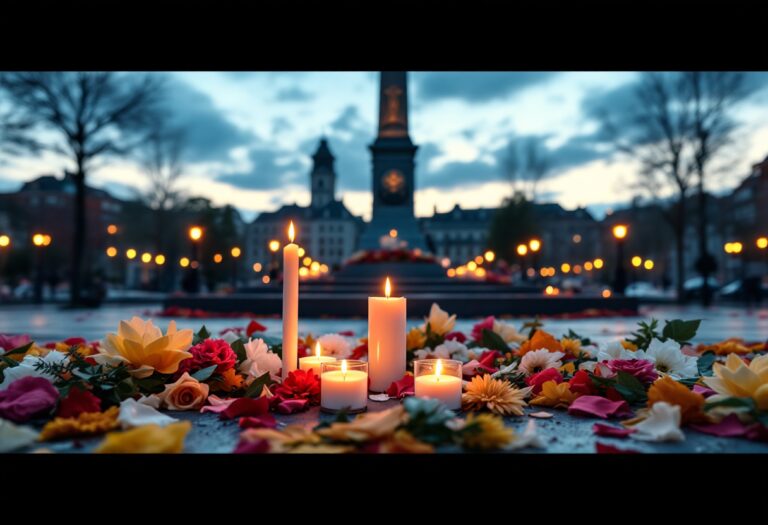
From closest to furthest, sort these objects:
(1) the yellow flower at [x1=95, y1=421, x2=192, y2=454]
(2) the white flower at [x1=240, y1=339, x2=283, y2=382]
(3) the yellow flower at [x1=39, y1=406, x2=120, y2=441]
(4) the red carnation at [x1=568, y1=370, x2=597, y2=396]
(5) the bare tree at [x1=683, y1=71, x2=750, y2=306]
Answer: (1) the yellow flower at [x1=95, y1=421, x2=192, y2=454] < (3) the yellow flower at [x1=39, y1=406, x2=120, y2=441] < (4) the red carnation at [x1=568, y1=370, x2=597, y2=396] < (2) the white flower at [x1=240, y1=339, x2=283, y2=382] < (5) the bare tree at [x1=683, y1=71, x2=750, y2=306]

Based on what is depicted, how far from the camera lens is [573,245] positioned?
8594 cm

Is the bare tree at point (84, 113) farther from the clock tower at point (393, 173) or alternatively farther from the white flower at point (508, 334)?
the white flower at point (508, 334)

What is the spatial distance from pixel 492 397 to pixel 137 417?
117cm

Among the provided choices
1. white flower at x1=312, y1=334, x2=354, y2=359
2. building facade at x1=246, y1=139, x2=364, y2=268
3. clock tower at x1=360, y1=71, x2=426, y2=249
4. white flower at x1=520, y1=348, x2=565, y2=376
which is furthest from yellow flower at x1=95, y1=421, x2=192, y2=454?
building facade at x1=246, y1=139, x2=364, y2=268

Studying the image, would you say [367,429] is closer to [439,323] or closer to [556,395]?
[556,395]

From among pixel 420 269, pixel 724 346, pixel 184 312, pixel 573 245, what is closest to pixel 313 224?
pixel 573 245

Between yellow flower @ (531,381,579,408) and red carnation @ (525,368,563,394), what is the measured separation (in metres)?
0.08

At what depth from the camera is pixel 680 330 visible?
2.36 m

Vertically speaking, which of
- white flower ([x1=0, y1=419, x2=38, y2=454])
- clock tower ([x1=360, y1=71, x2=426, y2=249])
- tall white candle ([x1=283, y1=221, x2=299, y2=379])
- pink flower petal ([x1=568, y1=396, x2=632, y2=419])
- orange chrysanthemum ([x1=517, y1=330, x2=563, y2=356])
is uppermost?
clock tower ([x1=360, y1=71, x2=426, y2=249])

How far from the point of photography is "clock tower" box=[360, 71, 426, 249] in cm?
2723

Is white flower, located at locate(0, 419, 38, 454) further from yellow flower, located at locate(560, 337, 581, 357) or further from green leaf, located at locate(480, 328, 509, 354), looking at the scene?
yellow flower, located at locate(560, 337, 581, 357)

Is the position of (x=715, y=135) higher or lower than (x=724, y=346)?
higher
